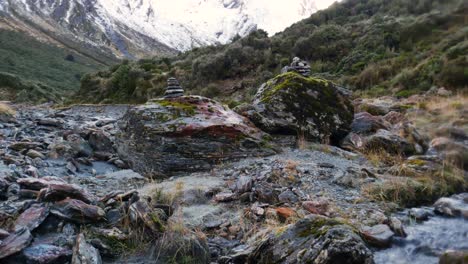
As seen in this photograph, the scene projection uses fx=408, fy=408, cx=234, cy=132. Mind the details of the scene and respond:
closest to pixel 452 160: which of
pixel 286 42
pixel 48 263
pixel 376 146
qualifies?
pixel 376 146

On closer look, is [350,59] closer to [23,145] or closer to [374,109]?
[374,109]

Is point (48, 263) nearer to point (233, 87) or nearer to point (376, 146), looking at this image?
point (376, 146)

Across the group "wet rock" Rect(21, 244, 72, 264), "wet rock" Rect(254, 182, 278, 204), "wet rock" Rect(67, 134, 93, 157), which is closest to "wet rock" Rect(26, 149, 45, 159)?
"wet rock" Rect(67, 134, 93, 157)

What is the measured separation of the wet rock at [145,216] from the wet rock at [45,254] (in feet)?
3.33

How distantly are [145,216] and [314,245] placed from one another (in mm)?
2376

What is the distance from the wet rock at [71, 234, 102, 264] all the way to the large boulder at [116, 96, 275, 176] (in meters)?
4.17

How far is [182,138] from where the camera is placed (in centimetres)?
953

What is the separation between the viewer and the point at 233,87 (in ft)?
94.9

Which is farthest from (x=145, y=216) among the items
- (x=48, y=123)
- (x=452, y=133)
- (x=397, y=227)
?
(x=48, y=123)

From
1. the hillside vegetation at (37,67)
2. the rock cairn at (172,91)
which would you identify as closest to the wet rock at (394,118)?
the rock cairn at (172,91)

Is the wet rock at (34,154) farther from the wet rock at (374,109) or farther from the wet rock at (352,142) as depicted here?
the wet rock at (374,109)

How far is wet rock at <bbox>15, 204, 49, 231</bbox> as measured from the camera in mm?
5168

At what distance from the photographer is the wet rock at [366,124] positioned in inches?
455

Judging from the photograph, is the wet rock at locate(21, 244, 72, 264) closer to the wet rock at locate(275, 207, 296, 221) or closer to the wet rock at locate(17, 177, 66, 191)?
the wet rock at locate(17, 177, 66, 191)
